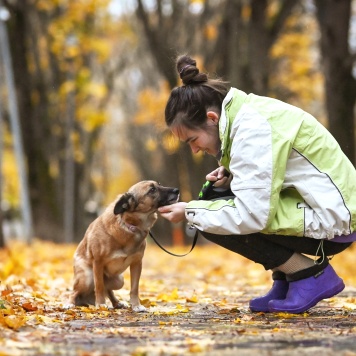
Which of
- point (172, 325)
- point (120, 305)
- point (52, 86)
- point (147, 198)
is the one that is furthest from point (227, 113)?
point (52, 86)

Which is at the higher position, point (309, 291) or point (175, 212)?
point (175, 212)

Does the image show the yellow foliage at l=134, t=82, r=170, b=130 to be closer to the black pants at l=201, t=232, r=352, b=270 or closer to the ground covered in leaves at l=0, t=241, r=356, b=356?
the ground covered in leaves at l=0, t=241, r=356, b=356

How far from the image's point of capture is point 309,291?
5.89 metres

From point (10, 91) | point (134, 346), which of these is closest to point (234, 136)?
point (134, 346)

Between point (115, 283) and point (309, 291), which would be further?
point (115, 283)

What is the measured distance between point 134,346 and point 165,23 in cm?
1855

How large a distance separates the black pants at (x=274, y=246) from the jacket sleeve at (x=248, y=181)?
29 cm

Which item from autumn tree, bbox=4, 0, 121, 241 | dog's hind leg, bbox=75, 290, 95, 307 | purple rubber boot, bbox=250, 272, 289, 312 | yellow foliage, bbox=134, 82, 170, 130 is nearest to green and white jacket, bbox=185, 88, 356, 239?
purple rubber boot, bbox=250, 272, 289, 312

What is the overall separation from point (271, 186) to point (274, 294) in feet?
3.79

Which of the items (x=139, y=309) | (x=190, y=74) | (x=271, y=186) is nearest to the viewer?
(x=271, y=186)

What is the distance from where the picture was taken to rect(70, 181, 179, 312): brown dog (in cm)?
661

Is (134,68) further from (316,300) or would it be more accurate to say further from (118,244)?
(316,300)

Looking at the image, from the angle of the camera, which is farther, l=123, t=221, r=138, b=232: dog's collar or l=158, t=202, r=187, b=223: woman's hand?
l=123, t=221, r=138, b=232: dog's collar

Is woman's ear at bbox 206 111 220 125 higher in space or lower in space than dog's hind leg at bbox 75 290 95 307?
higher
